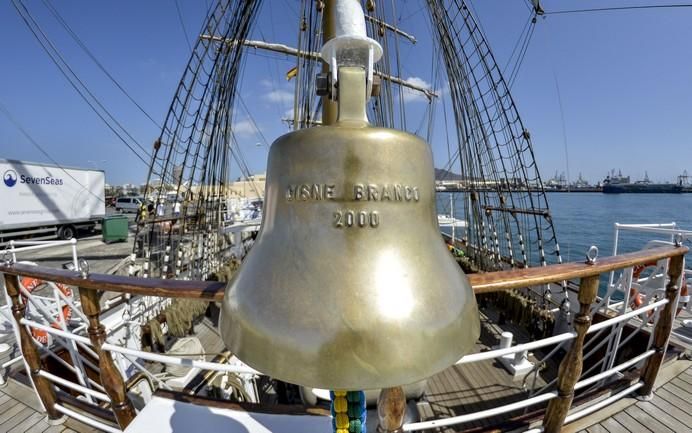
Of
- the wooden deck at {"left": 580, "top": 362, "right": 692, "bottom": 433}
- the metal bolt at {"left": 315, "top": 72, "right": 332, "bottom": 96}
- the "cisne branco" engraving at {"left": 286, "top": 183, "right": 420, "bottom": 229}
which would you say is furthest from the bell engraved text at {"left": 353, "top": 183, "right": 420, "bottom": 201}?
the wooden deck at {"left": 580, "top": 362, "right": 692, "bottom": 433}

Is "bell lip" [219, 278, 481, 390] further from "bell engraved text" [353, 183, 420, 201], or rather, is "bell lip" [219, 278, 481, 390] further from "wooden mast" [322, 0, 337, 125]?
"wooden mast" [322, 0, 337, 125]

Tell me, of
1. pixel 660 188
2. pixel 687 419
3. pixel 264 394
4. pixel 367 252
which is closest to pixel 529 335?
pixel 687 419

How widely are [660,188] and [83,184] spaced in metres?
108

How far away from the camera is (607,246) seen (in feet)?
62.5

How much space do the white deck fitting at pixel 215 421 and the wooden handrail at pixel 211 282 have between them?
26.3 inches

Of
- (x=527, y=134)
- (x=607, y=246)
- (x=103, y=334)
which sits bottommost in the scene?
(x=607, y=246)

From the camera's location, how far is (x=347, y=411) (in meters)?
0.88

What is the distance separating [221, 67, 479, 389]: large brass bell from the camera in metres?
0.53

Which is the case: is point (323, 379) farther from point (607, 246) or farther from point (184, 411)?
point (607, 246)

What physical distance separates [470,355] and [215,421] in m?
1.23

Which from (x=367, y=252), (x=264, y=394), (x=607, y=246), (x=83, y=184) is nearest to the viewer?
(x=367, y=252)

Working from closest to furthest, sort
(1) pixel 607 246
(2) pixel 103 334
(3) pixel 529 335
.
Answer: (2) pixel 103 334, (3) pixel 529 335, (1) pixel 607 246

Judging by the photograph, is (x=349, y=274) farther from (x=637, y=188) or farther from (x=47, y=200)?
(x=637, y=188)

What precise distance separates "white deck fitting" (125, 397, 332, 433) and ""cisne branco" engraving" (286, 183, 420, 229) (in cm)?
128
